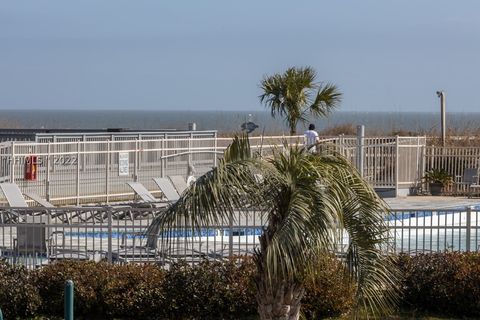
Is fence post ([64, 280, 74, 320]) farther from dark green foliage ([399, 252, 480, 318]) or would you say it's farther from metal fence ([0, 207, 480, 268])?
dark green foliage ([399, 252, 480, 318])

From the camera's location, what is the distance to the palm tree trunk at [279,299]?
10.5 m

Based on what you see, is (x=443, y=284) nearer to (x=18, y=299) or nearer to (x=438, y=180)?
(x=18, y=299)

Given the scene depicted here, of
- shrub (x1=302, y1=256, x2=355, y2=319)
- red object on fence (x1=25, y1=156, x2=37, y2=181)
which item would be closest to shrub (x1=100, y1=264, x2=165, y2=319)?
shrub (x1=302, y1=256, x2=355, y2=319)

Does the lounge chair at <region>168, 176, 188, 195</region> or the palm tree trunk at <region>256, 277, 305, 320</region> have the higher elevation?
the lounge chair at <region>168, 176, 188, 195</region>

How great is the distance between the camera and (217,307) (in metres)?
13.1

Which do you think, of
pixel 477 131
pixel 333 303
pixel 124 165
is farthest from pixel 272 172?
pixel 477 131

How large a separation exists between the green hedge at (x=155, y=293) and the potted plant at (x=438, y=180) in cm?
1863

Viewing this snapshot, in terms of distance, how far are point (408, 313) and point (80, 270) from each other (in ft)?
13.5

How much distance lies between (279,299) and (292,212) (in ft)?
3.17

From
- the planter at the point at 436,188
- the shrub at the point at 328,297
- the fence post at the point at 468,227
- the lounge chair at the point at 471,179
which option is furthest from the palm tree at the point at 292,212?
the planter at the point at 436,188

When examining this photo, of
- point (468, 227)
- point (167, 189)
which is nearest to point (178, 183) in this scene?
point (167, 189)

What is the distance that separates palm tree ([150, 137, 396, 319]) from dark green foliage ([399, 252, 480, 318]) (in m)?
2.58

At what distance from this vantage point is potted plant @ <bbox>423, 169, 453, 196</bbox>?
103 ft

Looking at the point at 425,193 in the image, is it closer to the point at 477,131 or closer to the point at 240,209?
the point at 477,131
